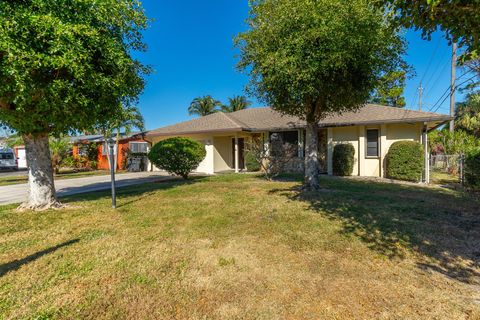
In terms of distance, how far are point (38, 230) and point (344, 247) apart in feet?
19.8

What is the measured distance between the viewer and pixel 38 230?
16.7 ft

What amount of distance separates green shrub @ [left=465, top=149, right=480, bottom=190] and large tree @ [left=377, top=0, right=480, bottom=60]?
629cm

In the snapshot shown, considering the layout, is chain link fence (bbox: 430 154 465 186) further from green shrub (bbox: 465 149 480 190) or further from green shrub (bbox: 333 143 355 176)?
green shrub (bbox: 465 149 480 190)

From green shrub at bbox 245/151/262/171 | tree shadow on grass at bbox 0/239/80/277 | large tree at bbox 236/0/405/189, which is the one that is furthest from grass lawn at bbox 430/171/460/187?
tree shadow on grass at bbox 0/239/80/277

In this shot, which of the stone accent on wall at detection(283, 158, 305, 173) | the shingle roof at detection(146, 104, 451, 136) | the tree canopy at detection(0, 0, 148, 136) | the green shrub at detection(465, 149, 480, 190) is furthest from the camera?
A: the stone accent on wall at detection(283, 158, 305, 173)

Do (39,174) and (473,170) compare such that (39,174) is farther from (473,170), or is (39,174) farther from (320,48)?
(473,170)

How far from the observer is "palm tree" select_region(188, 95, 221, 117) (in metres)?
32.6

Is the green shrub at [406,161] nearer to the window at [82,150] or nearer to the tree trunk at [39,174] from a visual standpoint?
the tree trunk at [39,174]

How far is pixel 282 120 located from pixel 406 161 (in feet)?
24.8

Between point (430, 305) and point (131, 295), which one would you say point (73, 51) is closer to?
point (131, 295)

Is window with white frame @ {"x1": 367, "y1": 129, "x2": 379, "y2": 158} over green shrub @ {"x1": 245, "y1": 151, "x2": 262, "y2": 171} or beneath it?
over

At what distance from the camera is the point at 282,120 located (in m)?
16.5

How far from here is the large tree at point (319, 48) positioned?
6473 millimetres

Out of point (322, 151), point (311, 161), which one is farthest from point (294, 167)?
point (311, 161)
